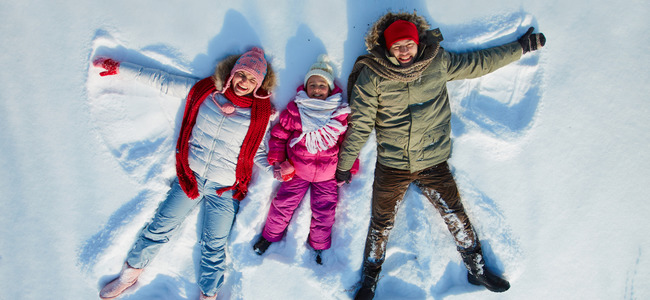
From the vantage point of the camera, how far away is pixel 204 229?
8.02 feet

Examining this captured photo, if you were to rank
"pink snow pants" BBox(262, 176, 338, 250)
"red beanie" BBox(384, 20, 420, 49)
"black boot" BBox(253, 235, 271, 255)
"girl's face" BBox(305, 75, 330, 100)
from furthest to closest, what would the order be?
1. "black boot" BBox(253, 235, 271, 255)
2. "pink snow pants" BBox(262, 176, 338, 250)
3. "girl's face" BBox(305, 75, 330, 100)
4. "red beanie" BBox(384, 20, 420, 49)

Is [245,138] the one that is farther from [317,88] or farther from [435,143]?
[435,143]

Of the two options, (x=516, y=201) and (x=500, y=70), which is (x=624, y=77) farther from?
(x=516, y=201)

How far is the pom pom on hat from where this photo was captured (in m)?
2.20

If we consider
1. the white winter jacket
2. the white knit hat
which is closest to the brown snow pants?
the white knit hat

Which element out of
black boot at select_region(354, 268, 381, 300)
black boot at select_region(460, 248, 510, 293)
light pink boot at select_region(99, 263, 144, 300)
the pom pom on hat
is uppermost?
the pom pom on hat

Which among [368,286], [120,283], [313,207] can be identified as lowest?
[120,283]

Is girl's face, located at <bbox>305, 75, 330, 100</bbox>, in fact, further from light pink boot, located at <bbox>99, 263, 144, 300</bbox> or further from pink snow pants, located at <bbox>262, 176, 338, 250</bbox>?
light pink boot, located at <bbox>99, 263, 144, 300</bbox>

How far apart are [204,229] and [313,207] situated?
85 centimetres

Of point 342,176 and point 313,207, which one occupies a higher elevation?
point 342,176

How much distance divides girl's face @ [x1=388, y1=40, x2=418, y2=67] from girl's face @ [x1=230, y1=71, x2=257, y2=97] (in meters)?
0.98

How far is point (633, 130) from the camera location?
7.96 ft

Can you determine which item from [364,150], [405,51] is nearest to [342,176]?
[364,150]

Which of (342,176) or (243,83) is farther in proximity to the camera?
(342,176)
